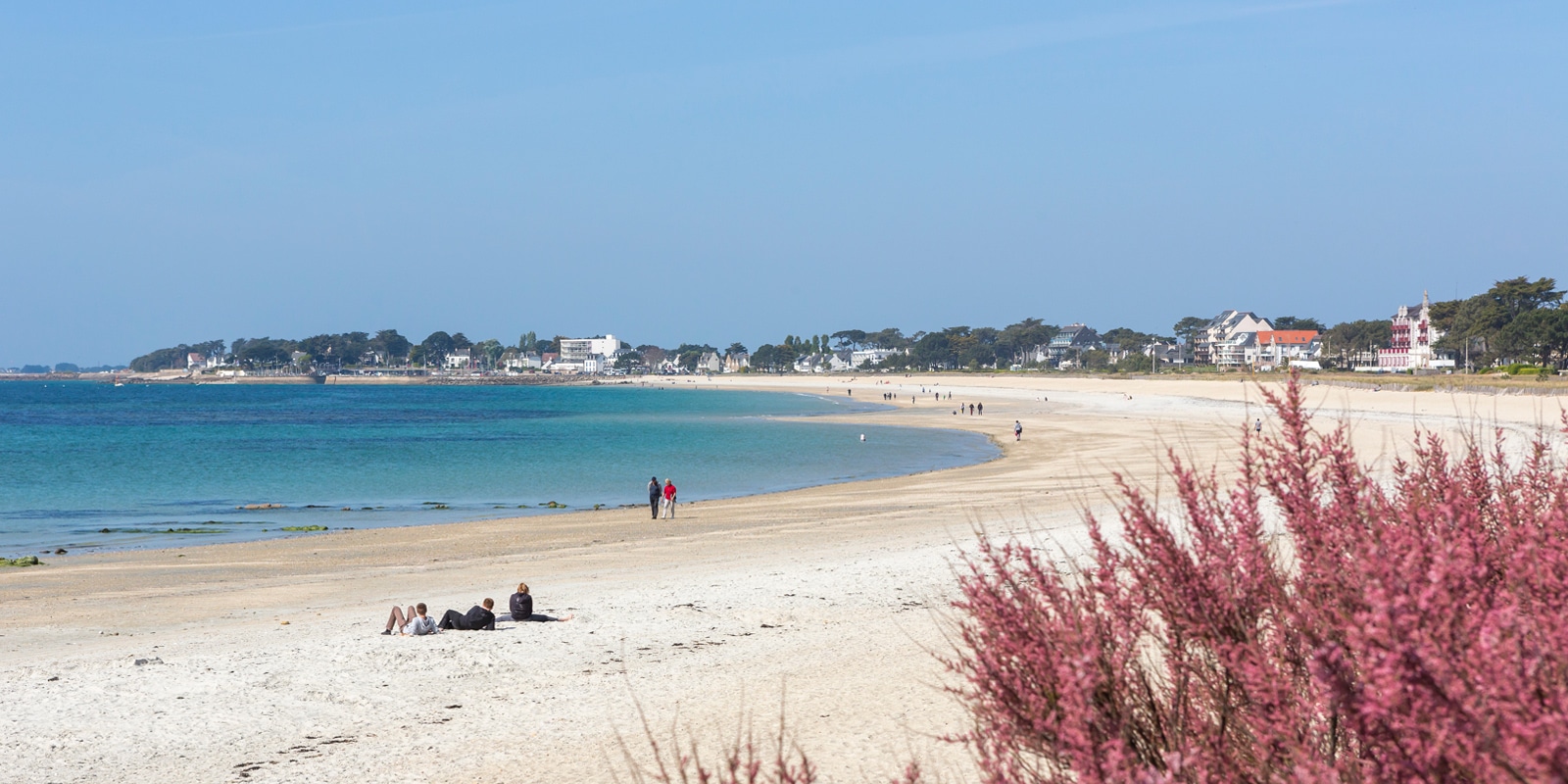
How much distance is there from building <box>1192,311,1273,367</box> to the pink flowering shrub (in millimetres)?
174499

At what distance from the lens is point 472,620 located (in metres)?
12.4

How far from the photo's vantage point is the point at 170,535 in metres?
26.4

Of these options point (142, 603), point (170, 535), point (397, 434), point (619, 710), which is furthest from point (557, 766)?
point (397, 434)

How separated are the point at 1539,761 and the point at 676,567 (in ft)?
50.8

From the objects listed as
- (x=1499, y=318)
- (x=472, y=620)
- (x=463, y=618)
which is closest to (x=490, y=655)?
(x=472, y=620)

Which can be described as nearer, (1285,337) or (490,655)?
(490,655)

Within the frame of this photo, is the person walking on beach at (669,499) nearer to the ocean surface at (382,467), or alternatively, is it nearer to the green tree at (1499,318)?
the ocean surface at (382,467)

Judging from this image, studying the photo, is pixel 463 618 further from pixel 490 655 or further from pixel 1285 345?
pixel 1285 345

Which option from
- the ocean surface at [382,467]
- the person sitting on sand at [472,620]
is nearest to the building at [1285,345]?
the ocean surface at [382,467]

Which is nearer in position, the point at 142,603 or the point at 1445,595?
the point at 1445,595

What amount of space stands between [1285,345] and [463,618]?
17904 centimetres

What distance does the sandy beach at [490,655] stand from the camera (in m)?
8.09

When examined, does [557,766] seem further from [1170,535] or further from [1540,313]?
[1540,313]

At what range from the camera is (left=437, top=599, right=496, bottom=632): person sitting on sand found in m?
12.4
